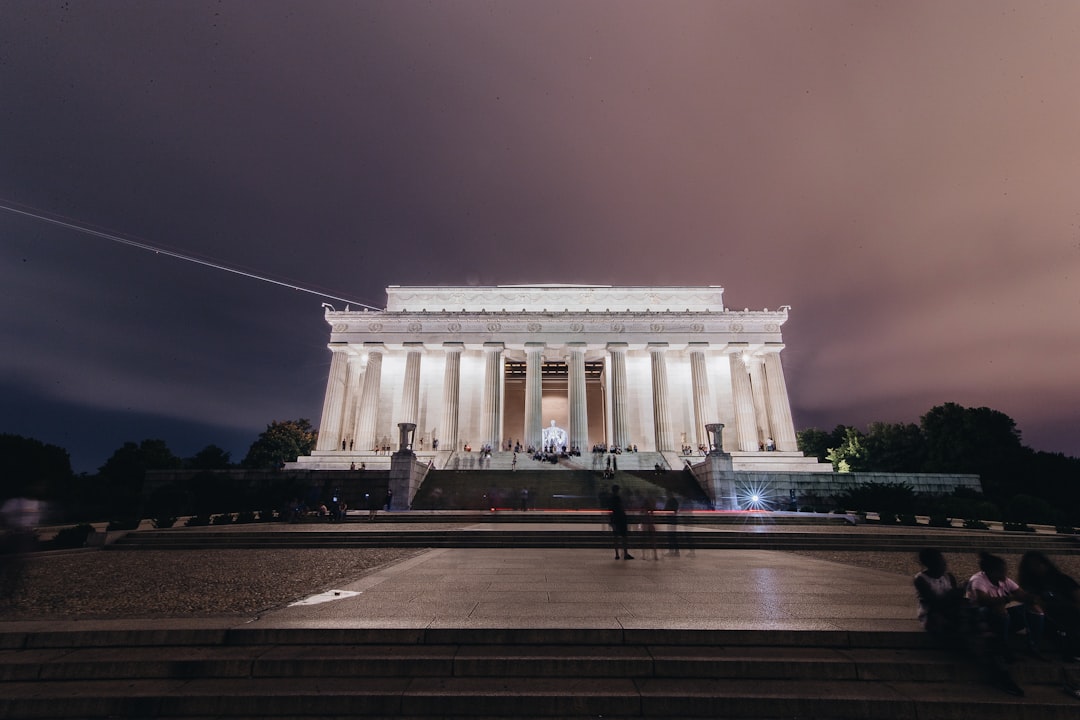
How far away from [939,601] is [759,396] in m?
41.0

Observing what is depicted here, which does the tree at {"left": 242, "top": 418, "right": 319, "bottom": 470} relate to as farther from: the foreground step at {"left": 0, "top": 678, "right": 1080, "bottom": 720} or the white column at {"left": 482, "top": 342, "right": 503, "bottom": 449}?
the foreground step at {"left": 0, "top": 678, "right": 1080, "bottom": 720}

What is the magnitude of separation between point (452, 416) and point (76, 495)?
24.0 meters

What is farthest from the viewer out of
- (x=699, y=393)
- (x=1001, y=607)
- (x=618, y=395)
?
A: (x=618, y=395)

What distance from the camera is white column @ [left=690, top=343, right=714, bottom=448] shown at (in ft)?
133

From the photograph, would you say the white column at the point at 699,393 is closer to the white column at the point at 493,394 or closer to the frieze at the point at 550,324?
the frieze at the point at 550,324

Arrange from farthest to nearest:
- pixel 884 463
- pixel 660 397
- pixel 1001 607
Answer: pixel 884 463
pixel 660 397
pixel 1001 607

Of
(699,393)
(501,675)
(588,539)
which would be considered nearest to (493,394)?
(699,393)

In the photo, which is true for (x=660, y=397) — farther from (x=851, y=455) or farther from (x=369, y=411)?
(x=851, y=455)

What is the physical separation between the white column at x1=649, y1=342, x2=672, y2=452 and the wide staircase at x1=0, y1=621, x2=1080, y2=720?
3467cm

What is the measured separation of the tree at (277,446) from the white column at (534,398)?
27.2m

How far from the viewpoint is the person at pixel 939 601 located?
494 cm

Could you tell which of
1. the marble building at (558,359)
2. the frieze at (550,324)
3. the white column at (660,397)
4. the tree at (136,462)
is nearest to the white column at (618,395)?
the marble building at (558,359)

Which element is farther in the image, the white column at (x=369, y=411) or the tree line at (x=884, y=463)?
the white column at (x=369, y=411)

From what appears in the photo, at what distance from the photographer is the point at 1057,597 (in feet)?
16.6
